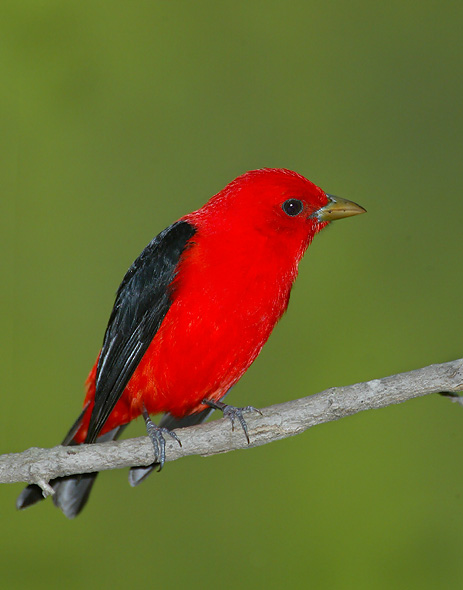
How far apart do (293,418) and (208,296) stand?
649 millimetres

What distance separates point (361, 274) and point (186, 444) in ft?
6.36

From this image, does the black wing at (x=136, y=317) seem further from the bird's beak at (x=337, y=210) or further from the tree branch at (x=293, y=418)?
the bird's beak at (x=337, y=210)

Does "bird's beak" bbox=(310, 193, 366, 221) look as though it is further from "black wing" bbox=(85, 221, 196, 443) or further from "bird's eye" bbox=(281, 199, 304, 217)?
"black wing" bbox=(85, 221, 196, 443)

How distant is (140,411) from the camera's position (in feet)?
10.6

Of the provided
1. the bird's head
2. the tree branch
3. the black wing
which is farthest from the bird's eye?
the tree branch

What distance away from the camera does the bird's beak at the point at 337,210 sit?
122 inches

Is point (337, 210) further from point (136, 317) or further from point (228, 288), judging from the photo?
point (136, 317)

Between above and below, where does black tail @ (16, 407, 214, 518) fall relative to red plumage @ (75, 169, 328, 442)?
below

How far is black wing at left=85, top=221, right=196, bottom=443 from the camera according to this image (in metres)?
3.02

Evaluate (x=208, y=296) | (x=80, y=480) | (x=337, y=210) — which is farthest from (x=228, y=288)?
(x=80, y=480)

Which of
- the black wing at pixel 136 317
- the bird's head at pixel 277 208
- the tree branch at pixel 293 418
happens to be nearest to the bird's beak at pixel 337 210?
the bird's head at pixel 277 208

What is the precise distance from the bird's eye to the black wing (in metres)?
0.44

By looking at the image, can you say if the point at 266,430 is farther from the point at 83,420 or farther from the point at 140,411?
the point at 83,420

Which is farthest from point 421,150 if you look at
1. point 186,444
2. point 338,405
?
point 186,444
